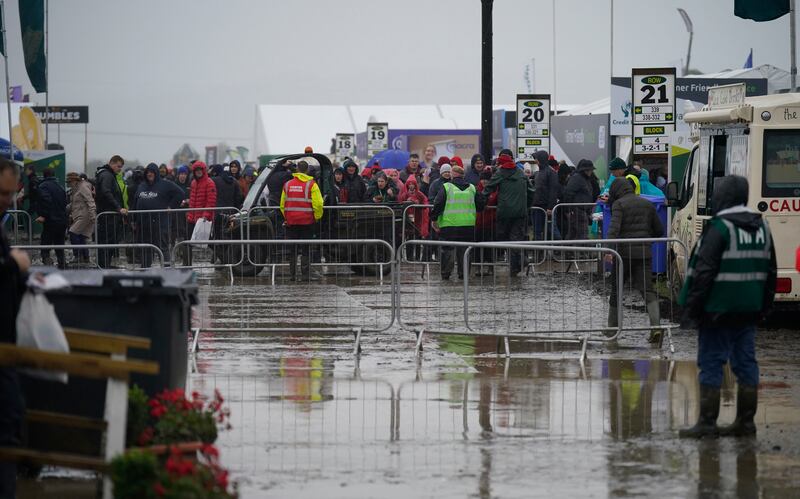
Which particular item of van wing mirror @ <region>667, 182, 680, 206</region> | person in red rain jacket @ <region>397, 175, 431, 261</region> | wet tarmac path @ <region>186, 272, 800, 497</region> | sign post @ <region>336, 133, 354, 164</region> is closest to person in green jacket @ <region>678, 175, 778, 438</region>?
wet tarmac path @ <region>186, 272, 800, 497</region>

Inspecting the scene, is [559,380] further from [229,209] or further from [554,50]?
[554,50]

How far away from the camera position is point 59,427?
24.7 ft

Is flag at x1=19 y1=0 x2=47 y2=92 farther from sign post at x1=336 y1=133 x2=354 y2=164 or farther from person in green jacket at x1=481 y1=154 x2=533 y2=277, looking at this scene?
sign post at x1=336 y1=133 x2=354 y2=164

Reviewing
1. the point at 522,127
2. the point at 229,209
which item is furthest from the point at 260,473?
the point at 522,127

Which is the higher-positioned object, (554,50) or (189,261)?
(554,50)

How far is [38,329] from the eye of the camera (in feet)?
20.9

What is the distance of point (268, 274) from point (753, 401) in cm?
673

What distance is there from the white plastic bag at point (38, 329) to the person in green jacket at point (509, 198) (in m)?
15.1

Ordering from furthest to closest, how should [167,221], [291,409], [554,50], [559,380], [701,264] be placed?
[554,50] < [167,221] < [559,380] < [291,409] < [701,264]

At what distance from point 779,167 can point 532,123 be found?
1476 centimetres

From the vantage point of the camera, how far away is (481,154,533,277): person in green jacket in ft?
69.2

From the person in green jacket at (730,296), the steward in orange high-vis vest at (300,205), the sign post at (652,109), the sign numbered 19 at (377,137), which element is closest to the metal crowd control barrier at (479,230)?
the sign post at (652,109)

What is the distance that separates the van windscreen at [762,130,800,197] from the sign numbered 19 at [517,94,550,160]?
14524mm

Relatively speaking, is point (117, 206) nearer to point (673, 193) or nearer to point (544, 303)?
point (673, 193)
